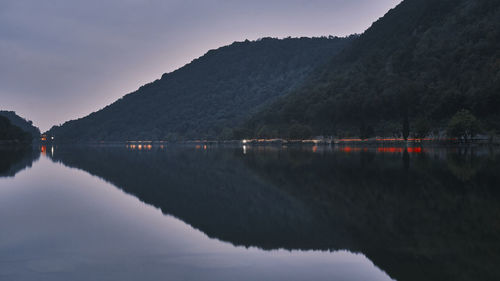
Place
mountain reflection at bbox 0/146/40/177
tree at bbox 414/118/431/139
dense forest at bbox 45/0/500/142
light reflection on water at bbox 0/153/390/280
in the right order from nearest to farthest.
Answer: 1. light reflection on water at bbox 0/153/390/280
2. mountain reflection at bbox 0/146/40/177
3. tree at bbox 414/118/431/139
4. dense forest at bbox 45/0/500/142

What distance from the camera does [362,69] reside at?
166625mm

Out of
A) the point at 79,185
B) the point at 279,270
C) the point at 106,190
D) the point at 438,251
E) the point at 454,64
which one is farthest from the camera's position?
the point at 454,64

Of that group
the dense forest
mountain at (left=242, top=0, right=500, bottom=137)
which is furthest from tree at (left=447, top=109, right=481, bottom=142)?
mountain at (left=242, top=0, right=500, bottom=137)

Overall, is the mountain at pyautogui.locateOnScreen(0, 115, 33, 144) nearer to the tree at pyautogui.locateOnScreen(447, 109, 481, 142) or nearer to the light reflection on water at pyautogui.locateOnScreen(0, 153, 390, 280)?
the tree at pyautogui.locateOnScreen(447, 109, 481, 142)

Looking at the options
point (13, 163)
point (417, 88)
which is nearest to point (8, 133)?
point (13, 163)

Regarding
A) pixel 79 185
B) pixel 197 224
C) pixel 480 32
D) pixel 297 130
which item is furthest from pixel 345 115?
pixel 197 224

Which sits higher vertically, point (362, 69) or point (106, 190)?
point (362, 69)

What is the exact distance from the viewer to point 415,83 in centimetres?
13088

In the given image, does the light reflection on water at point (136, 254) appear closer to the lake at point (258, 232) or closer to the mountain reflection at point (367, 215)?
the lake at point (258, 232)

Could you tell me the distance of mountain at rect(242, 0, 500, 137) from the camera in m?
109

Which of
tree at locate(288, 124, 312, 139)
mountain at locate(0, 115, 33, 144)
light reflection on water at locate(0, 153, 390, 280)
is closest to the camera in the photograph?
light reflection on water at locate(0, 153, 390, 280)

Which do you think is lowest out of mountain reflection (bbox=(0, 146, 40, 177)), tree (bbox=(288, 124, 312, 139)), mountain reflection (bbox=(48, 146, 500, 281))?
mountain reflection (bbox=(48, 146, 500, 281))

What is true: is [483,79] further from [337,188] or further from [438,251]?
[438,251]

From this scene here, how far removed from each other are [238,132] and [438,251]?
562ft
